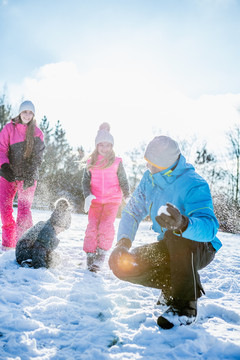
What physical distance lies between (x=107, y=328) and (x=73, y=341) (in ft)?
0.74

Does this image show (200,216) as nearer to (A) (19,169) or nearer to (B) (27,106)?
(A) (19,169)

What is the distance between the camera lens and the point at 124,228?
75.5 inches

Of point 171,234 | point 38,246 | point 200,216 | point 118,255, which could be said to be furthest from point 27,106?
point 200,216

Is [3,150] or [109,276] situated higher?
[3,150]

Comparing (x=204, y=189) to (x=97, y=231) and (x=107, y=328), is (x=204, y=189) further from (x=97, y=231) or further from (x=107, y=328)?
(x=97, y=231)

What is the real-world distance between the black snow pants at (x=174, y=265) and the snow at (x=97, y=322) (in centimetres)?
19

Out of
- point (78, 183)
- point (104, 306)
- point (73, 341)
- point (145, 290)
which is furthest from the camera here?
point (78, 183)

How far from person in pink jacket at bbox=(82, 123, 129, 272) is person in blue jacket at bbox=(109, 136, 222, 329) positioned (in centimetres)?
113

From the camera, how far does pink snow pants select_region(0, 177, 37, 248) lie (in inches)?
121

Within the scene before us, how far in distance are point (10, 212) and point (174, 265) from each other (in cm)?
231

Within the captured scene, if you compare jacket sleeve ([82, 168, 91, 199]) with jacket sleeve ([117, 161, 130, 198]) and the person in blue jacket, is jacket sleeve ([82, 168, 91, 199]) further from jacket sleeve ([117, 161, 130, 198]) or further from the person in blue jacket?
the person in blue jacket

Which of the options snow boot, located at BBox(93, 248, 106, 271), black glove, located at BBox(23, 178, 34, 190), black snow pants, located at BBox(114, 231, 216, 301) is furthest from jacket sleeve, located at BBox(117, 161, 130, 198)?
black snow pants, located at BBox(114, 231, 216, 301)

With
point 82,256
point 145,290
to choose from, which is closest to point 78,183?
point 82,256

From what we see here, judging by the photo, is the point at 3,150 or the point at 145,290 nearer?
the point at 145,290
